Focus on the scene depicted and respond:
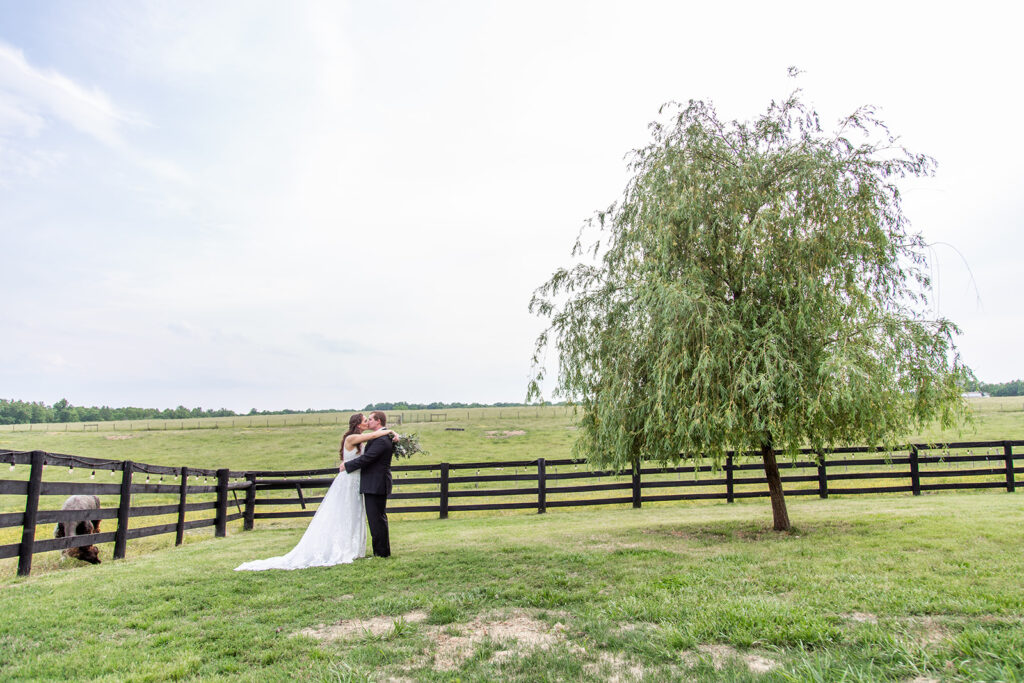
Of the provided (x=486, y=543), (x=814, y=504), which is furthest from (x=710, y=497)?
(x=486, y=543)

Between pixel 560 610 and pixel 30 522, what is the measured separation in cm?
607

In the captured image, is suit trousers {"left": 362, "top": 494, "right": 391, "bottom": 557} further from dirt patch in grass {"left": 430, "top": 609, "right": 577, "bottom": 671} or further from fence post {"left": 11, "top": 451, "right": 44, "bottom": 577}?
fence post {"left": 11, "top": 451, "right": 44, "bottom": 577}

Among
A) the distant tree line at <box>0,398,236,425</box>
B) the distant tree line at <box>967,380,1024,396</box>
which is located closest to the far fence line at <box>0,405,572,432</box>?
the distant tree line at <box>0,398,236,425</box>

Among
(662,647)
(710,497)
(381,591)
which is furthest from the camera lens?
(710,497)

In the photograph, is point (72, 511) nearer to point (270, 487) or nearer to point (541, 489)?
point (270, 487)

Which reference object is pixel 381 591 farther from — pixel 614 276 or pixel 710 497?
pixel 710 497

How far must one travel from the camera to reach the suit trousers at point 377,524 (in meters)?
7.20

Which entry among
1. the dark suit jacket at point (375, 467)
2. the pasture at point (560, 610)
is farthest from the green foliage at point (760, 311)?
the dark suit jacket at point (375, 467)

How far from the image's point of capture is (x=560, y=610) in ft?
14.6

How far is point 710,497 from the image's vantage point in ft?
45.8

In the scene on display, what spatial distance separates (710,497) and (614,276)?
7207 millimetres

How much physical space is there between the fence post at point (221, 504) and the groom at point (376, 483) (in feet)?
16.4

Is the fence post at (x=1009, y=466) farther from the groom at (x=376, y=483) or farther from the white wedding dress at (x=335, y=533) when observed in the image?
the white wedding dress at (x=335, y=533)

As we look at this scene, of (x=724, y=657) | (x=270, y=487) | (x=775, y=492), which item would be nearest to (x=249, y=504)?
(x=270, y=487)
